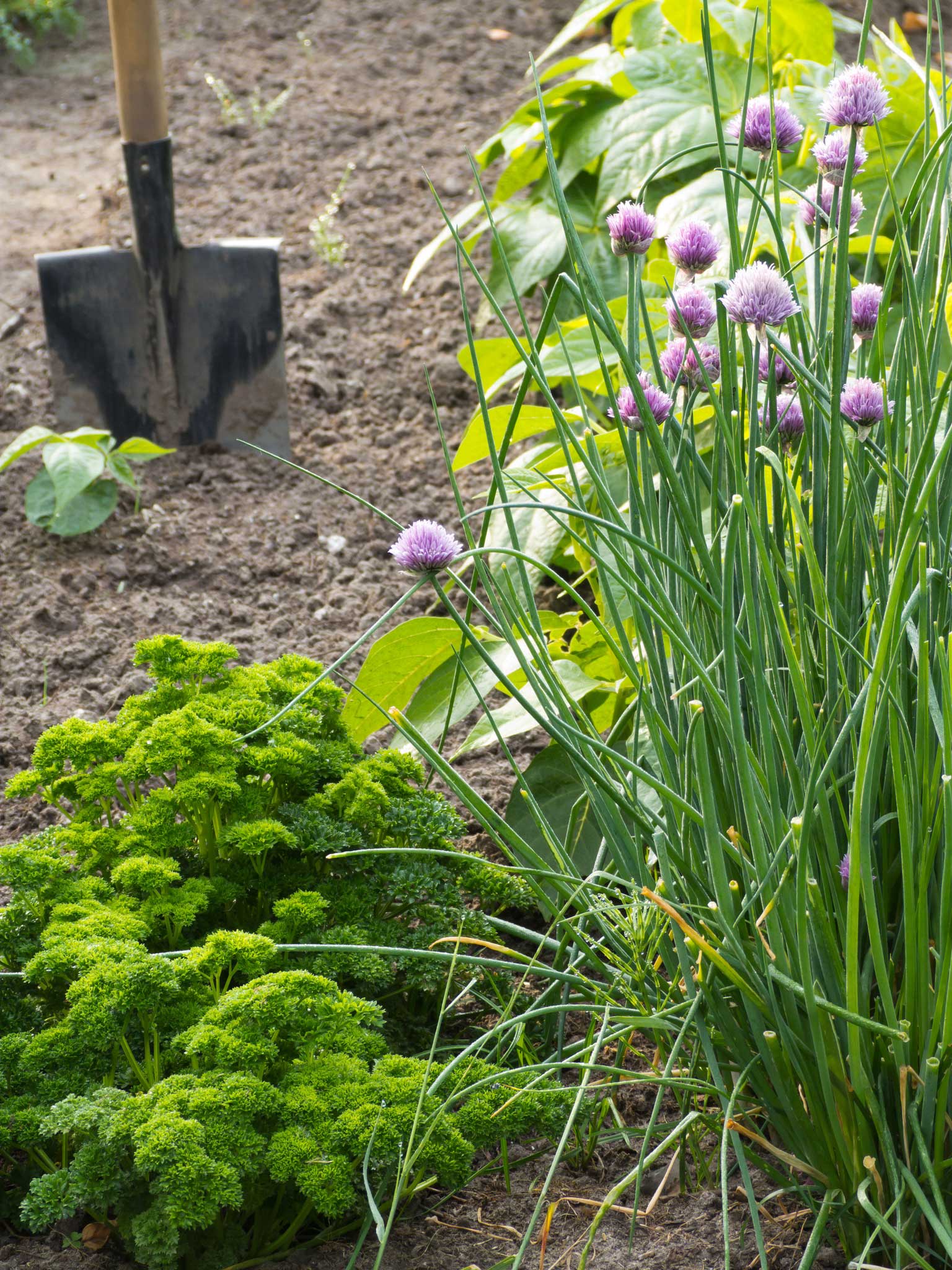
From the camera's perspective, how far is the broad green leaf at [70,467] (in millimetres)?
2358

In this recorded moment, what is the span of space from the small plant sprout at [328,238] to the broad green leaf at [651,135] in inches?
44.2

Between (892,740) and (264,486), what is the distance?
2038 millimetres

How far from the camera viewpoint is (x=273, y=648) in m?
2.22

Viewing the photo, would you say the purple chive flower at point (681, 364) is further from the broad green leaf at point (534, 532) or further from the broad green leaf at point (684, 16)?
the broad green leaf at point (684, 16)

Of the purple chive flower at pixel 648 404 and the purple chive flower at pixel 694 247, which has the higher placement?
the purple chive flower at pixel 694 247

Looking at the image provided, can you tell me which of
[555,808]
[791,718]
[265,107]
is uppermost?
[265,107]

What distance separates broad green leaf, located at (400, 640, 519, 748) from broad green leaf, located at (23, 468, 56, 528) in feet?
3.62

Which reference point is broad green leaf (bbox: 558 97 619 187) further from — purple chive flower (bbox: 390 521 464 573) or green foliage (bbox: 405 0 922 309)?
purple chive flower (bbox: 390 521 464 573)

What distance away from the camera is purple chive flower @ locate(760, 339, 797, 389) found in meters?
1.11

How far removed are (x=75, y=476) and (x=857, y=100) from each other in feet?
5.95

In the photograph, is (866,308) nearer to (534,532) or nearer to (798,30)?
(534,532)

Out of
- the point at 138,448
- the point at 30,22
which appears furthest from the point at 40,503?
the point at 30,22

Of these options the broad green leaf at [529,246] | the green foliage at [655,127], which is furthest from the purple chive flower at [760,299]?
the broad green leaf at [529,246]

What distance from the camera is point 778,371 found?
1166 mm
